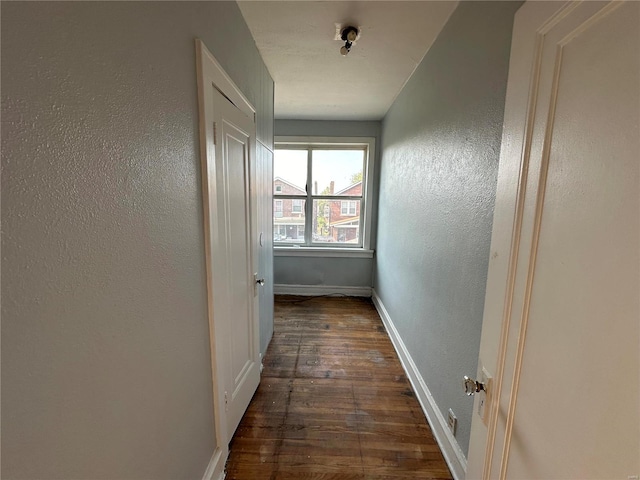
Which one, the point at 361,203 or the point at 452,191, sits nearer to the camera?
the point at 452,191

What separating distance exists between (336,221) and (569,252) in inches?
144

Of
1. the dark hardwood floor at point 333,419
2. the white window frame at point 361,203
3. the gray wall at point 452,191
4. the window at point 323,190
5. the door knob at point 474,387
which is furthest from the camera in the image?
the window at point 323,190

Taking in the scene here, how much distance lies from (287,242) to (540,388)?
3.77 m

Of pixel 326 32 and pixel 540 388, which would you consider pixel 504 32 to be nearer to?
pixel 326 32

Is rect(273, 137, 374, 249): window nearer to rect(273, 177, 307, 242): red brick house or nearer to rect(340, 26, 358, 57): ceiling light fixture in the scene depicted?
rect(273, 177, 307, 242): red brick house

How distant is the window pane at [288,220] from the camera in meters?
4.19

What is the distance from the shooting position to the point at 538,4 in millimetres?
708

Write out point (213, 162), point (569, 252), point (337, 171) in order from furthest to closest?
point (337, 171) < point (213, 162) < point (569, 252)

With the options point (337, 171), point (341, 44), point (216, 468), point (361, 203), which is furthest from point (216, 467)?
point (337, 171)

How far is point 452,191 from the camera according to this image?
61.9 inches

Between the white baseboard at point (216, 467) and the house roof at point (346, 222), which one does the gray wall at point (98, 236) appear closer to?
the white baseboard at point (216, 467)

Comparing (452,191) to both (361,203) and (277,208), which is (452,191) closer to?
(361,203)

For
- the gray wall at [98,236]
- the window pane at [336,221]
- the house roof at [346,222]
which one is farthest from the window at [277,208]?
the gray wall at [98,236]

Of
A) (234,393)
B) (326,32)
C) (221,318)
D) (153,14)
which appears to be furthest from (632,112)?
(234,393)
